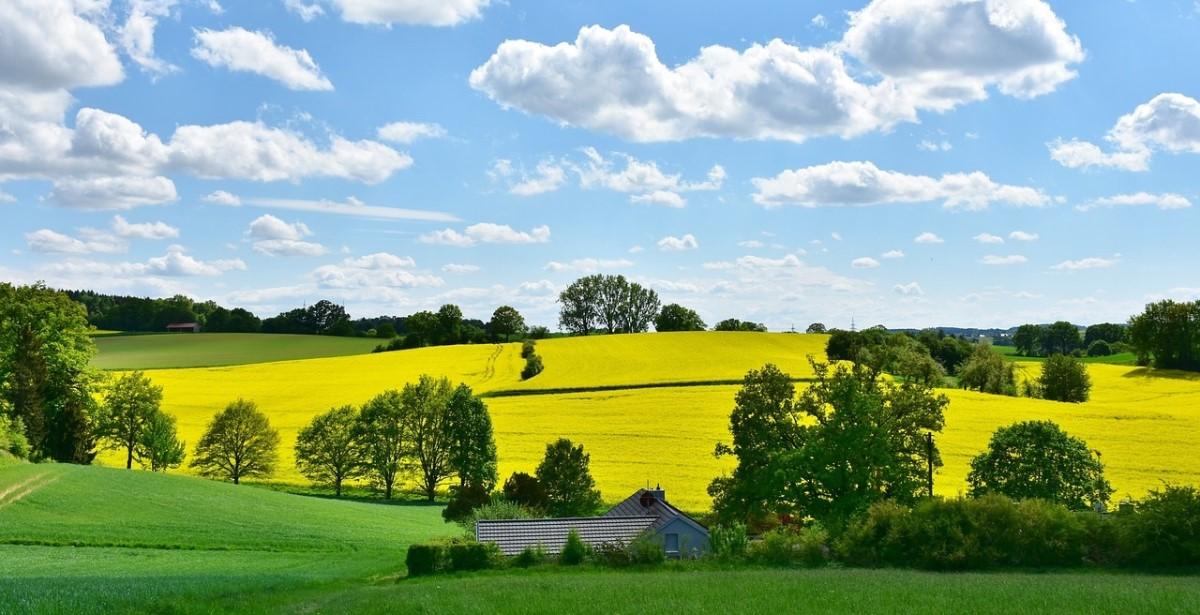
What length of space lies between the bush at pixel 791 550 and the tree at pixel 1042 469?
12.8 meters

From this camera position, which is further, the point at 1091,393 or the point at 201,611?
the point at 1091,393

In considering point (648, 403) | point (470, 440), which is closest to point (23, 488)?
point (470, 440)

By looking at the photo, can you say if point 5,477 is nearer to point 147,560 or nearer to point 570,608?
point 147,560

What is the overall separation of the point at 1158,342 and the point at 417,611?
110 meters

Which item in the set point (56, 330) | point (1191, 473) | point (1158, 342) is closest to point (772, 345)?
point (1158, 342)

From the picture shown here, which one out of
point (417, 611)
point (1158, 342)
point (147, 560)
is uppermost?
point (1158, 342)

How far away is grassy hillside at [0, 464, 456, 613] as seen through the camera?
2089cm

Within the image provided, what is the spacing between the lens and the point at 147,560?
1275 inches

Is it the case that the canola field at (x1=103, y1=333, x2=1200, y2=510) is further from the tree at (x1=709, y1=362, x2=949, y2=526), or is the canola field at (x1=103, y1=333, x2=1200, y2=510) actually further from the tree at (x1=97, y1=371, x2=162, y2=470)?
the tree at (x1=709, y1=362, x2=949, y2=526)

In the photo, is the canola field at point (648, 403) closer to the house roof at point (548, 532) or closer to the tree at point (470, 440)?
the tree at point (470, 440)

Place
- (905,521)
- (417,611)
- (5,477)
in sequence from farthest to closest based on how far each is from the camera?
(5,477), (905,521), (417,611)

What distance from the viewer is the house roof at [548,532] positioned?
3144 cm

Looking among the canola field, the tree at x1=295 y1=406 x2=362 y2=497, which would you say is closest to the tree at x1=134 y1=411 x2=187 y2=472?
the canola field

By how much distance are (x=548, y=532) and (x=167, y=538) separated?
16.3 m
